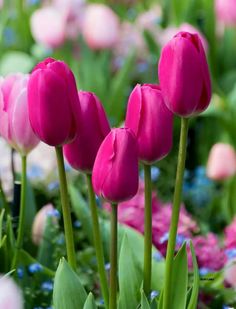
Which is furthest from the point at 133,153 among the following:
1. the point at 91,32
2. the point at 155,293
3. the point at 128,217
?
the point at 91,32

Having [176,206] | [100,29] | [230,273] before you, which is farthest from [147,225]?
[100,29]

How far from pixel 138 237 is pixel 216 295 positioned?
144mm

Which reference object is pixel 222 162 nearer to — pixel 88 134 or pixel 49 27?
pixel 49 27

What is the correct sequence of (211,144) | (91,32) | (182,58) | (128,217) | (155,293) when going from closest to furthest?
(182,58) → (155,293) → (128,217) → (211,144) → (91,32)

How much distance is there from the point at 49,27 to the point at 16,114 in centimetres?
132

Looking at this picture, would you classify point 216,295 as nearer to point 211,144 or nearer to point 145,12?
point 211,144

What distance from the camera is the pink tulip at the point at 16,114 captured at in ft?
3.28

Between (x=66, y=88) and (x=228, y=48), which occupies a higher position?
(x=228, y=48)

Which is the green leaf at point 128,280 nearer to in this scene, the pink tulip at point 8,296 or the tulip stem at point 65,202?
the tulip stem at point 65,202

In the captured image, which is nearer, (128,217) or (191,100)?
(191,100)

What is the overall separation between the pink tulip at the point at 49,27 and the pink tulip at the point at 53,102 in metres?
1.41

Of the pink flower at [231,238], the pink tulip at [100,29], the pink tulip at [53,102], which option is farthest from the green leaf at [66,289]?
the pink tulip at [100,29]

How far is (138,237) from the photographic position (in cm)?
127

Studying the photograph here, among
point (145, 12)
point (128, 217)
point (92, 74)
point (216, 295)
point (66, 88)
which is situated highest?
point (145, 12)
